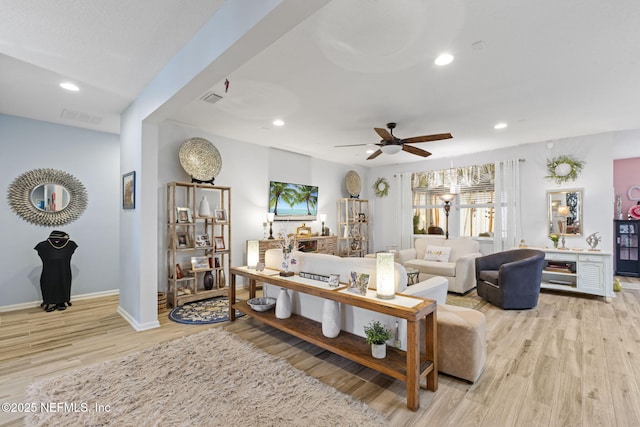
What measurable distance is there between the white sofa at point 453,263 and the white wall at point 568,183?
1196 mm

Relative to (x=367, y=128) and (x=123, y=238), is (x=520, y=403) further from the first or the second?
(x=123, y=238)

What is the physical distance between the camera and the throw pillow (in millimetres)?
5625

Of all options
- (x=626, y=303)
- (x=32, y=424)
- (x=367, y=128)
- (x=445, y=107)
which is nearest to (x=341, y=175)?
(x=367, y=128)

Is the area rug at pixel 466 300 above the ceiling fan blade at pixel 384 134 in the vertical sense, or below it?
below

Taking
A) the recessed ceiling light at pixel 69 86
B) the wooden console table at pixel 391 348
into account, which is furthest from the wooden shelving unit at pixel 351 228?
the recessed ceiling light at pixel 69 86

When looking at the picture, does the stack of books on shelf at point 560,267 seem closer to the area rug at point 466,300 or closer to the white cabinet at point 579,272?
the white cabinet at point 579,272

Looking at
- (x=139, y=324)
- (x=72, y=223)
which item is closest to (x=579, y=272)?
(x=139, y=324)

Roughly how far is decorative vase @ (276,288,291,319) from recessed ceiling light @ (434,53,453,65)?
269cm

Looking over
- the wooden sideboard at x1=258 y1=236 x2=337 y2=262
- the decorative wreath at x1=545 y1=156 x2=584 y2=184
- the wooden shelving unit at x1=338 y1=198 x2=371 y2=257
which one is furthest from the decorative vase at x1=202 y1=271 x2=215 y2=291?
the decorative wreath at x1=545 y1=156 x2=584 y2=184

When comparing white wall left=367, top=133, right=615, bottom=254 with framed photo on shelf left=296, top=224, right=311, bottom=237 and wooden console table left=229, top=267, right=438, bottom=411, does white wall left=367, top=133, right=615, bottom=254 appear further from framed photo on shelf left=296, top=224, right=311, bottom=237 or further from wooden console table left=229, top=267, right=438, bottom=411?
wooden console table left=229, top=267, right=438, bottom=411

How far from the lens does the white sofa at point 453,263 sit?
4.90 metres

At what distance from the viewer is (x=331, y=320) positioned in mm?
2600

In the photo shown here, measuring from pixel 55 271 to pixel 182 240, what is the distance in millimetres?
1617

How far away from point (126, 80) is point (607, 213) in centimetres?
719
